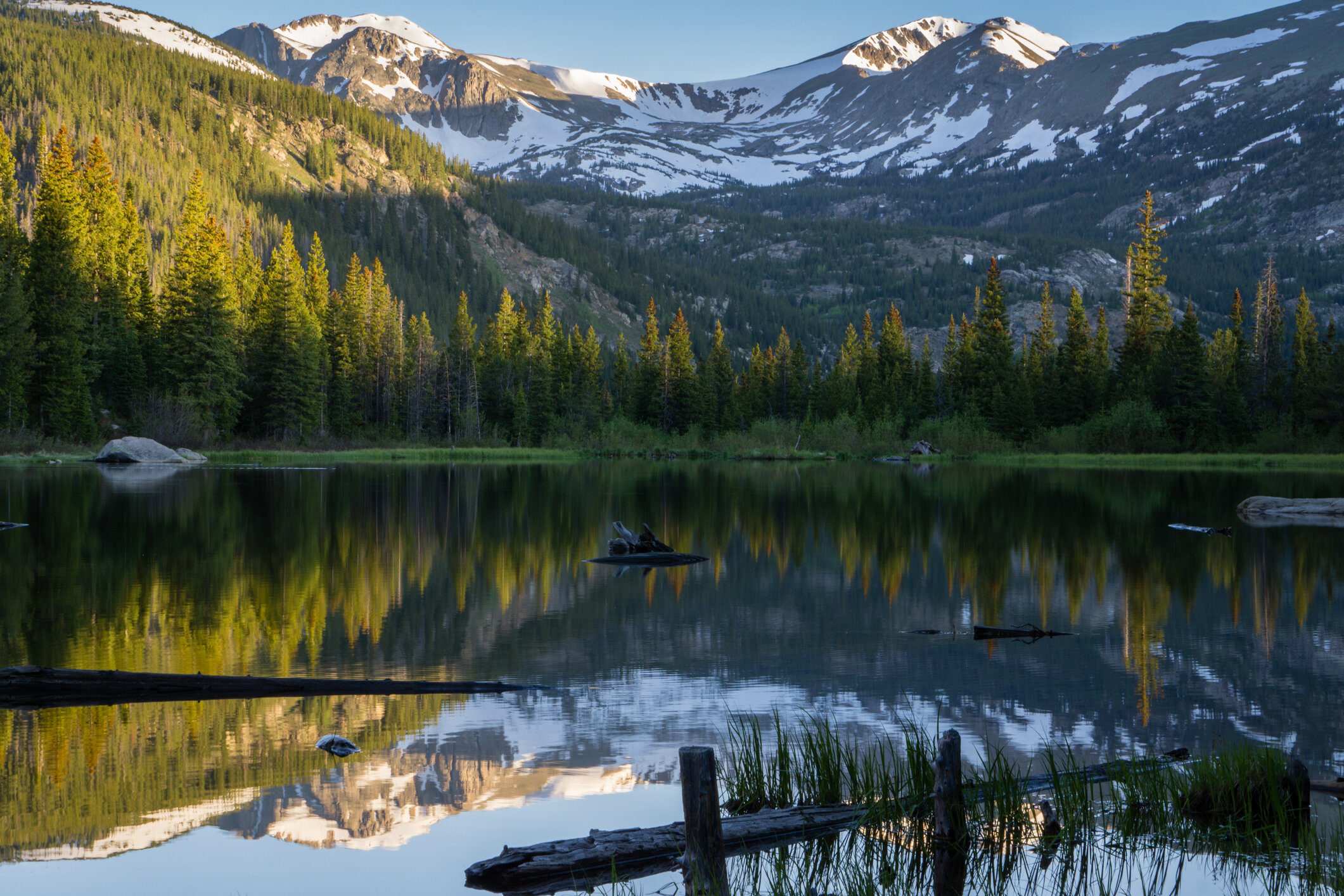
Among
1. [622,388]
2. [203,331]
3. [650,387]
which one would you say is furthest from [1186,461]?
[203,331]

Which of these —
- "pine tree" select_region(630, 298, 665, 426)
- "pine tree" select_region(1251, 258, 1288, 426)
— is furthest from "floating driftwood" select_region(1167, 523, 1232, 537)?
"pine tree" select_region(630, 298, 665, 426)

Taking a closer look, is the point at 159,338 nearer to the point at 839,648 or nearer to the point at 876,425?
the point at 876,425

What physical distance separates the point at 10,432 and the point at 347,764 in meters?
→ 56.9

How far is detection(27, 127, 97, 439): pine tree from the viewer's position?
57.1 metres

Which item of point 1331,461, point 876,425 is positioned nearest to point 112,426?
point 876,425

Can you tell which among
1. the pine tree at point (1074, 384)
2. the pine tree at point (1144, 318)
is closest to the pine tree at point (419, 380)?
the pine tree at point (1074, 384)

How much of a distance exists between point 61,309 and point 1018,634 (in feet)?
204

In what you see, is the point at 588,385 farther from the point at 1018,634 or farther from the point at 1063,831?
the point at 1063,831

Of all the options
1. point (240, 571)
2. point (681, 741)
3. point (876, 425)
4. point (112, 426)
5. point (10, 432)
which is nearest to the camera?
point (681, 741)

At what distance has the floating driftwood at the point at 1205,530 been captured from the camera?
24130 millimetres

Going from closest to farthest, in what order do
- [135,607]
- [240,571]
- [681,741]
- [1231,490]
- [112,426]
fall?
[681,741], [135,607], [240,571], [1231,490], [112,426]

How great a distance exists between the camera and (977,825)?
6211 mm

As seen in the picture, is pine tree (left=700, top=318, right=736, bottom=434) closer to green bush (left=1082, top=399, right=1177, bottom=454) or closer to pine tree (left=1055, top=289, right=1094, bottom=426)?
pine tree (left=1055, top=289, right=1094, bottom=426)

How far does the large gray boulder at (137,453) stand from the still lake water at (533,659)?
1163 inches
